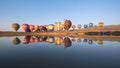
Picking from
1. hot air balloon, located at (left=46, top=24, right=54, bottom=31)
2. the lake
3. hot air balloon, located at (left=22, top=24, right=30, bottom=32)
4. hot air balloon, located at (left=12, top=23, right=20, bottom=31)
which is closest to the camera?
the lake

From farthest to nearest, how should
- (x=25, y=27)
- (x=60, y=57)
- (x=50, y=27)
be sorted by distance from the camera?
(x=50, y=27) → (x=25, y=27) → (x=60, y=57)

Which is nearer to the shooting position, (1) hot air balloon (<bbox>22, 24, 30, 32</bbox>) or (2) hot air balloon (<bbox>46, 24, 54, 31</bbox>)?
(1) hot air balloon (<bbox>22, 24, 30, 32</bbox>)

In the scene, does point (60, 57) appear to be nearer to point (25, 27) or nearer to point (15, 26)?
point (25, 27)

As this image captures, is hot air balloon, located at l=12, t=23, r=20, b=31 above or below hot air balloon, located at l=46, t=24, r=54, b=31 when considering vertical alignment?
above

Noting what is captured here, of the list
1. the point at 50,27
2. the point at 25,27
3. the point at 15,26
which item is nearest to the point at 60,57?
the point at 25,27

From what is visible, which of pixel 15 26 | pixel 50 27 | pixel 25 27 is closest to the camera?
pixel 15 26

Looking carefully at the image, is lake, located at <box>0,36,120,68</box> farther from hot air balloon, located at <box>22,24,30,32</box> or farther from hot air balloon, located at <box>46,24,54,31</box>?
hot air balloon, located at <box>46,24,54,31</box>

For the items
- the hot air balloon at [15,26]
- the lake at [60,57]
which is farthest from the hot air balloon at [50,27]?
the lake at [60,57]

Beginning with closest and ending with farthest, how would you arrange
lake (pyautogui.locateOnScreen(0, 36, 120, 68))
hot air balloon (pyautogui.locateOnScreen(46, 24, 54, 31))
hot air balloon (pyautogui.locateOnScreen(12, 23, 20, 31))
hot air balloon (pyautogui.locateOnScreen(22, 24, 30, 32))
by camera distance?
lake (pyautogui.locateOnScreen(0, 36, 120, 68)) < hot air balloon (pyautogui.locateOnScreen(12, 23, 20, 31)) < hot air balloon (pyautogui.locateOnScreen(22, 24, 30, 32)) < hot air balloon (pyautogui.locateOnScreen(46, 24, 54, 31))

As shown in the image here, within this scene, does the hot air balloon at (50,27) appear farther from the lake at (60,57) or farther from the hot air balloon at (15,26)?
the lake at (60,57)

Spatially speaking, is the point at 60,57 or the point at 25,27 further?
the point at 25,27

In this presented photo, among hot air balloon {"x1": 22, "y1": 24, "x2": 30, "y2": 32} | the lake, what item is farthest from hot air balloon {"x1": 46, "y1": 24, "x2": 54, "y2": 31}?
the lake

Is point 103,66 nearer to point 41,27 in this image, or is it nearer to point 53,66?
point 53,66

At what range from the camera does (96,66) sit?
18.4 m
